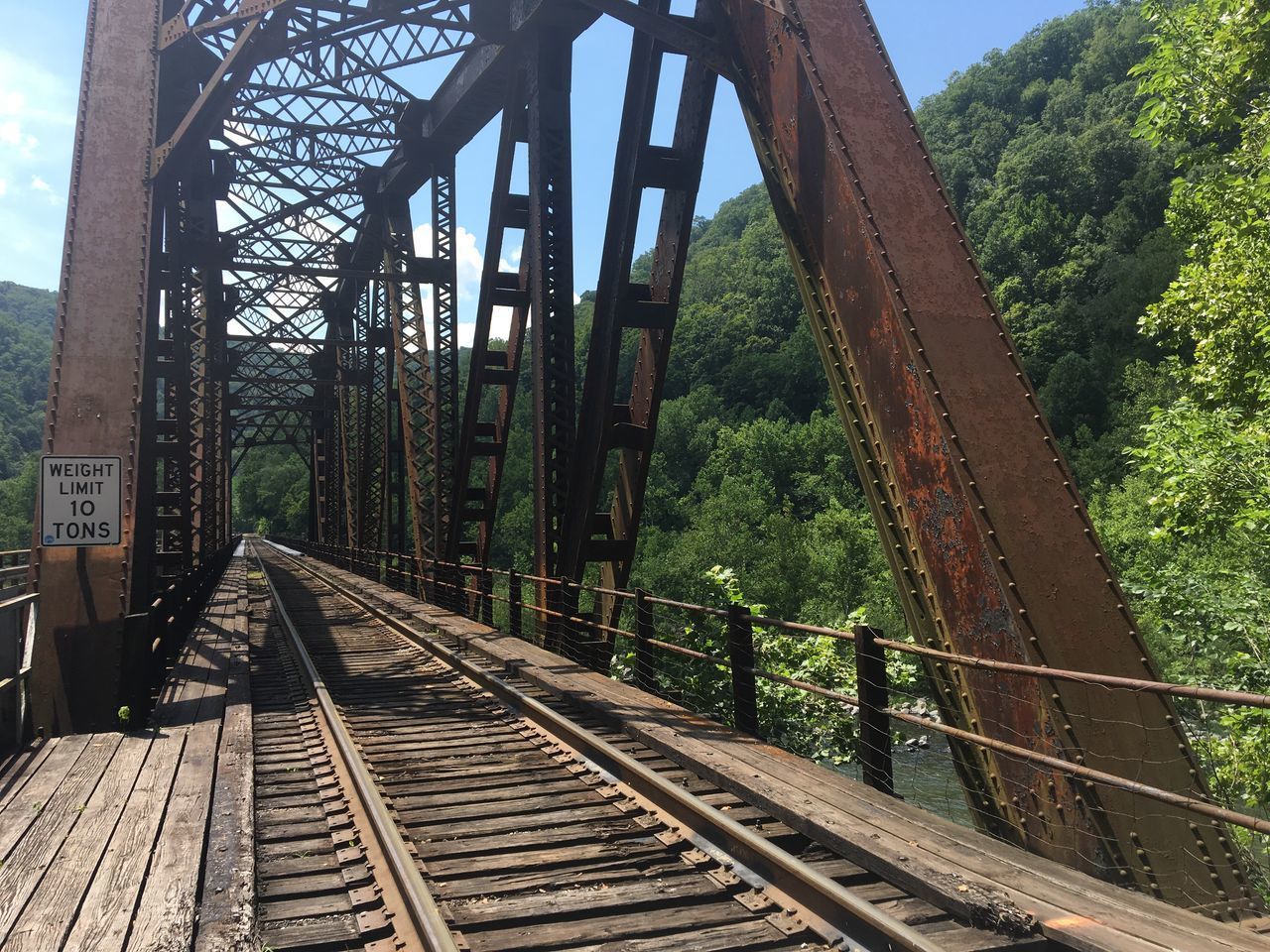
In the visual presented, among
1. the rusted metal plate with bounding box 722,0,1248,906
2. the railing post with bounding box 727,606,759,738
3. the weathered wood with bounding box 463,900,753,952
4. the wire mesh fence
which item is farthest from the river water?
the weathered wood with bounding box 463,900,753,952

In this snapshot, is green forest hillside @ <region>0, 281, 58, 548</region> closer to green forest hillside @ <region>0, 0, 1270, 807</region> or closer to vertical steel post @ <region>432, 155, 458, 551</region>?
green forest hillside @ <region>0, 0, 1270, 807</region>

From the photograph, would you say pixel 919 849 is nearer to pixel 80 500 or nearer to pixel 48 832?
pixel 48 832

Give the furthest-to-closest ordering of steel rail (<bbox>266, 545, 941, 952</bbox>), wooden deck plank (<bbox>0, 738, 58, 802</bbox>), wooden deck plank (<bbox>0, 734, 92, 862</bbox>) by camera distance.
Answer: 1. wooden deck plank (<bbox>0, 738, 58, 802</bbox>)
2. wooden deck plank (<bbox>0, 734, 92, 862</bbox>)
3. steel rail (<bbox>266, 545, 941, 952</bbox>)

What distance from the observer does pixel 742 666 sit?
264 inches

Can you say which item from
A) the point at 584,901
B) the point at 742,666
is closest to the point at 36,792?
the point at 584,901

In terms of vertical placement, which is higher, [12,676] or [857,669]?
[857,669]

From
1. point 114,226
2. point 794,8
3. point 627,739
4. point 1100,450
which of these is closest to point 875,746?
point 627,739

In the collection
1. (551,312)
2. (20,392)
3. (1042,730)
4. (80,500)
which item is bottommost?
(1042,730)

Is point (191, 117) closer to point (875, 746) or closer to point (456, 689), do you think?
point (456, 689)

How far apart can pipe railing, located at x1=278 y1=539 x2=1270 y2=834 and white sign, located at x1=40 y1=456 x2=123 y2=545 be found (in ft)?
12.7

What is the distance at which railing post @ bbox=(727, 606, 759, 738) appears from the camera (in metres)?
6.64

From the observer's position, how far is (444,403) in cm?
1845

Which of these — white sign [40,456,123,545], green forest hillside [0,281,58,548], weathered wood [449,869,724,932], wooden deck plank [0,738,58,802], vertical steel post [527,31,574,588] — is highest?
green forest hillside [0,281,58,548]

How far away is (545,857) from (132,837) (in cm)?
204
